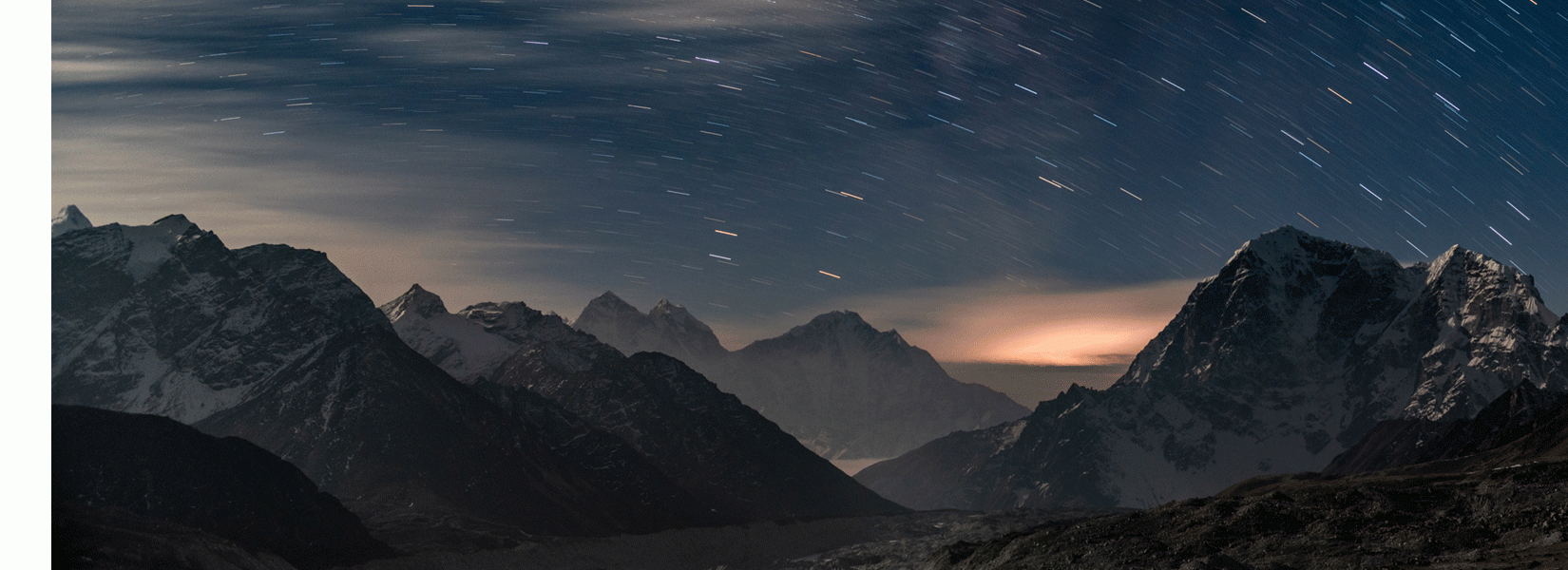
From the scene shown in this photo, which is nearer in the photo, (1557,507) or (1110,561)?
(1557,507)
